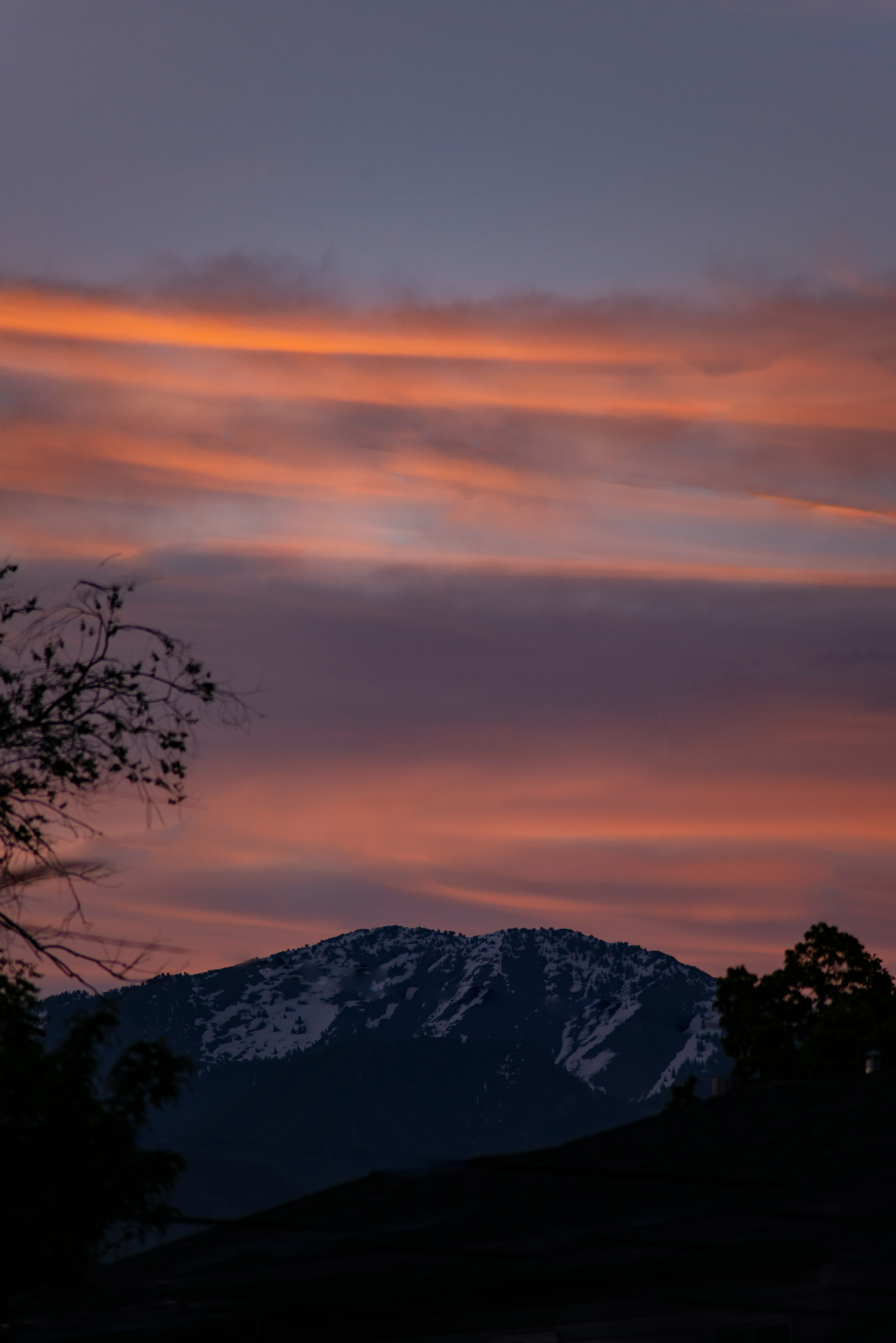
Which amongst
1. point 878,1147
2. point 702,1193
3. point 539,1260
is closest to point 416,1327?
point 539,1260

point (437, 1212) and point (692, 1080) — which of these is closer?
point (437, 1212)

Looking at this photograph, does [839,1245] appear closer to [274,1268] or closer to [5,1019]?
[274,1268]

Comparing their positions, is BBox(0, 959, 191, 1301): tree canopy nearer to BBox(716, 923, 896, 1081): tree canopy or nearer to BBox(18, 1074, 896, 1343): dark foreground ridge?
BBox(18, 1074, 896, 1343): dark foreground ridge

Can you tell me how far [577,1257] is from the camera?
17.7 meters

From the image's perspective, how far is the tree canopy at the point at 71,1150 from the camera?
1816 cm

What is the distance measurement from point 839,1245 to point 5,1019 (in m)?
9.54

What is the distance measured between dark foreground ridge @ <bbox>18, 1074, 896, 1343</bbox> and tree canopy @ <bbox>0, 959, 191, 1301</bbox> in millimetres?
991

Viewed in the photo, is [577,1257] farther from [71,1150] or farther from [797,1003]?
[797,1003]

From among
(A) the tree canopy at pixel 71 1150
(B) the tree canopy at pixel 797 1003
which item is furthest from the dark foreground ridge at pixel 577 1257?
(B) the tree canopy at pixel 797 1003

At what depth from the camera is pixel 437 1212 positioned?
73.7ft

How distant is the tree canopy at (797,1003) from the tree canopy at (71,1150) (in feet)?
117

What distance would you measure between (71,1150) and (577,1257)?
5776 millimetres

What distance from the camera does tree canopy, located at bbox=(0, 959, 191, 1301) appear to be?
18156mm

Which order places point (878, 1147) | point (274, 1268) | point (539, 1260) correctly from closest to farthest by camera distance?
1. point (539, 1260)
2. point (274, 1268)
3. point (878, 1147)
